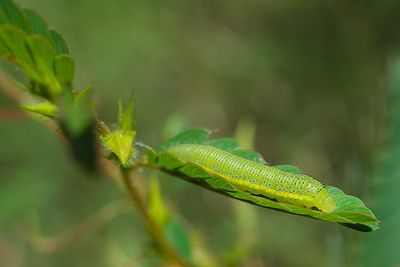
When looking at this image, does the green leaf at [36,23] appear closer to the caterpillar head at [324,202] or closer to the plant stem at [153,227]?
the plant stem at [153,227]

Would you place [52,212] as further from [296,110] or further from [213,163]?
[213,163]

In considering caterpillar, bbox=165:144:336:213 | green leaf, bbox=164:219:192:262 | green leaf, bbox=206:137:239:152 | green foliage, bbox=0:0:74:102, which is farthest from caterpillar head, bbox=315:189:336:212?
green leaf, bbox=164:219:192:262

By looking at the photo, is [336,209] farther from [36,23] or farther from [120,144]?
[36,23]

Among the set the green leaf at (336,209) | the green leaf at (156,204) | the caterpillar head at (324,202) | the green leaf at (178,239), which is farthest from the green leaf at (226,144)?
the green leaf at (178,239)

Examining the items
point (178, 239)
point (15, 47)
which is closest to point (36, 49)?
point (15, 47)

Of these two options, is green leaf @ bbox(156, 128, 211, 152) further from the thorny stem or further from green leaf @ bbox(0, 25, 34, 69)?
green leaf @ bbox(0, 25, 34, 69)
